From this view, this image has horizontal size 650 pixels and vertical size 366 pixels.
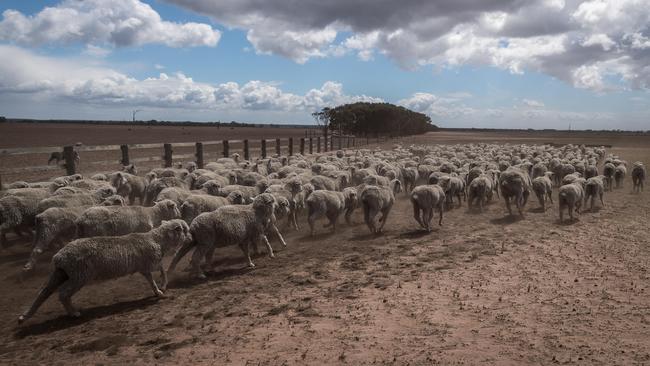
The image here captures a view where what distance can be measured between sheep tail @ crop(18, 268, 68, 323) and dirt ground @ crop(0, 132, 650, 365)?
181 mm

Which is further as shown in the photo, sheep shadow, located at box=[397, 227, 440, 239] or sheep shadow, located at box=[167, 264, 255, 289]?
sheep shadow, located at box=[397, 227, 440, 239]

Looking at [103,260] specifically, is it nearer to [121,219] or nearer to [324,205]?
[121,219]

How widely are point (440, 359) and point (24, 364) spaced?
458 centimetres

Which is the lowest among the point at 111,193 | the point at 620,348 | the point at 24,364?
the point at 24,364

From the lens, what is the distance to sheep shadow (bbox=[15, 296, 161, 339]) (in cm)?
594

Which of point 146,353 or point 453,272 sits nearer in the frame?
point 146,353

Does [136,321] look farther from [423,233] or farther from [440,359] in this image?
[423,233]

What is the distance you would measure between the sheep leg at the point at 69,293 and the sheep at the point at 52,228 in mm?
2581

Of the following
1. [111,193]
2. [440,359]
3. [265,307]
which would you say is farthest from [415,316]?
[111,193]

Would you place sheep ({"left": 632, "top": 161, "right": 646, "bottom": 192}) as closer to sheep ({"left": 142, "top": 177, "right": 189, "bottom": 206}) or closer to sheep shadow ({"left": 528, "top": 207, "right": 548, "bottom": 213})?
sheep shadow ({"left": 528, "top": 207, "right": 548, "bottom": 213})

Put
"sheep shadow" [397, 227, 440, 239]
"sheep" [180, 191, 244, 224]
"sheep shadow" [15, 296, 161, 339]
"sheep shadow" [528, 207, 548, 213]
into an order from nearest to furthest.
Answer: "sheep shadow" [15, 296, 161, 339]
"sheep" [180, 191, 244, 224]
"sheep shadow" [397, 227, 440, 239]
"sheep shadow" [528, 207, 548, 213]

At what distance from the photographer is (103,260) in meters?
6.57

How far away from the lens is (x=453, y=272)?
7.71m

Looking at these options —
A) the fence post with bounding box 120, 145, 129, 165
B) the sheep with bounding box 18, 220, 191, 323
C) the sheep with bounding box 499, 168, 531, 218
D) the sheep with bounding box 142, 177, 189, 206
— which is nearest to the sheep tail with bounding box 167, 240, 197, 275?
the sheep with bounding box 18, 220, 191, 323
